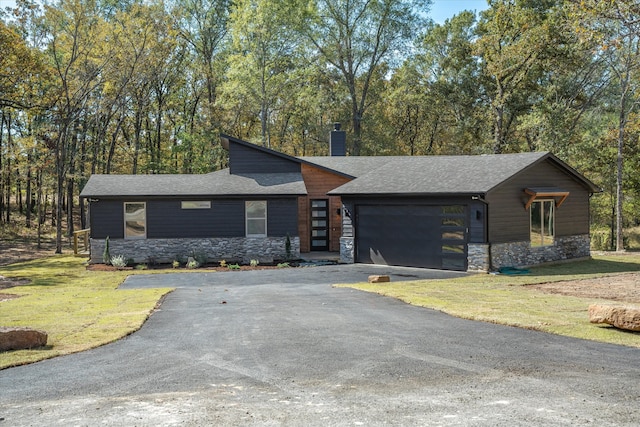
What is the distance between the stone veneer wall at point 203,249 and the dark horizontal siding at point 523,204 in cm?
786

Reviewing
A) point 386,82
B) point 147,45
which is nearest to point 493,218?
point 147,45

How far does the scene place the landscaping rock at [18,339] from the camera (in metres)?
9.01

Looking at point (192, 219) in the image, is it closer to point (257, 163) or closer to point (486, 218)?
point (257, 163)

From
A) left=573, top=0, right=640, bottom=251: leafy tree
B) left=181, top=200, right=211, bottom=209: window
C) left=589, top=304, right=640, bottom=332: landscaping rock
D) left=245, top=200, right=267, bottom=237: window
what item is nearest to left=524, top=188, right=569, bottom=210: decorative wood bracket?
left=573, top=0, right=640, bottom=251: leafy tree

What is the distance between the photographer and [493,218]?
1995 centimetres

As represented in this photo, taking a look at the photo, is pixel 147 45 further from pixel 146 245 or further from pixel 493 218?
pixel 493 218

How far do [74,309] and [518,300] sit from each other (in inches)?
397

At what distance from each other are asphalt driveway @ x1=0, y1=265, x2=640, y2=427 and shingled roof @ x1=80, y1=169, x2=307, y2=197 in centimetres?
1232

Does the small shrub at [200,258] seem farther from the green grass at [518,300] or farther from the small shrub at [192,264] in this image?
the green grass at [518,300]

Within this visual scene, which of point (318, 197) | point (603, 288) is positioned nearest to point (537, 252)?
point (603, 288)

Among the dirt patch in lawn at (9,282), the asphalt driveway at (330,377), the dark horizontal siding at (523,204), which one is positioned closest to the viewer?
the asphalt driveway at (330,377)

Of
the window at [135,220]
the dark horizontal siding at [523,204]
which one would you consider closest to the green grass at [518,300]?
the dark horizontal siding at [523,204]

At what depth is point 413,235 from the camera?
21.4 metres

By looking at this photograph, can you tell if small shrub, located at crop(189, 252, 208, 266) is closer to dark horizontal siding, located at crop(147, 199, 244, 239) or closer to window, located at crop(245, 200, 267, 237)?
dark horizontal siding, located at crop(147, 199, 244, 239)
